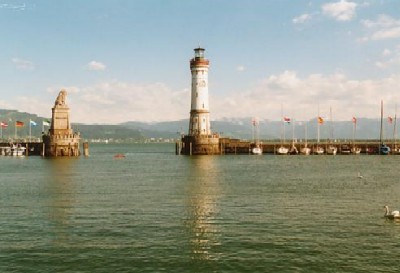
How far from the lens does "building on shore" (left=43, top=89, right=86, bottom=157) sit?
147m

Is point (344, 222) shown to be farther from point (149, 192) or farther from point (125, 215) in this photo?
point (149, 192)

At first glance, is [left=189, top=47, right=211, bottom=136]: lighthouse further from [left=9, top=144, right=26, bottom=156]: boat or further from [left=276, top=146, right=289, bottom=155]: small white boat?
[left=9, top=144, right=26, bottom=156]: boat

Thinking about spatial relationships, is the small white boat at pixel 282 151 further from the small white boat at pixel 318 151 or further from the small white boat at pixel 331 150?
the small white boat at pixel 331 150

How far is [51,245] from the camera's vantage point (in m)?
36.5

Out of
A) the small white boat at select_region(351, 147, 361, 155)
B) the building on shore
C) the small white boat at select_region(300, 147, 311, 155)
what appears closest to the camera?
the building on shore

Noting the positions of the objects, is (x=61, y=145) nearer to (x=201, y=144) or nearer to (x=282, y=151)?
(x=201, y=144)

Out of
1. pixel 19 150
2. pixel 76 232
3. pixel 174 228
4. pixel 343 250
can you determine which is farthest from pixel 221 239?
pixel 19 150

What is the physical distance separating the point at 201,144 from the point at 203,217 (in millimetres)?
108370

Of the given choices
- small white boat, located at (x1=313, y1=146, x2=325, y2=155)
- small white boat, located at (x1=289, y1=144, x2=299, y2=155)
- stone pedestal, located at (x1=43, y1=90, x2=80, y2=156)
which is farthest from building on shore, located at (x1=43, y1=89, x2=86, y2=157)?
small white boat, located at (x1=313, y1=146, x2=325, y2=155)

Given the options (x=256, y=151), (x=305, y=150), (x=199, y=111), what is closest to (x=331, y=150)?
(x=305, y=150)

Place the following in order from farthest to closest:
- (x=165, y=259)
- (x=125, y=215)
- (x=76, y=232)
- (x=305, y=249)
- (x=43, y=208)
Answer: (x=43, y=208), (x=125, y=215), (x=76, y=232), (x=305, y=249), (x=165, y=259)

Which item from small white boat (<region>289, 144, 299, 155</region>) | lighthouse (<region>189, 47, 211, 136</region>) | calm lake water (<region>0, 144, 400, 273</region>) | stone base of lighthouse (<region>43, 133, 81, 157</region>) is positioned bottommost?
calm lake water (<region>0, 144, 400, 273</region>)

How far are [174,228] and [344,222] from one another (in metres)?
14.9

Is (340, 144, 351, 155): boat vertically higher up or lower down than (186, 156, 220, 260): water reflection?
higher up
